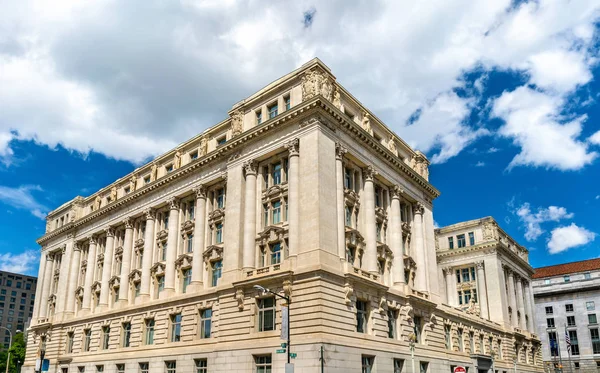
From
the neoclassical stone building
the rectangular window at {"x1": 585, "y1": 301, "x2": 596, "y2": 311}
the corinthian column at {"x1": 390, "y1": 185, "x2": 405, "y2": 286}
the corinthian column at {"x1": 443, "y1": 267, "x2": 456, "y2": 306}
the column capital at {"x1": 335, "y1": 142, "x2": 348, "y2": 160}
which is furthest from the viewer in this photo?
the rectangular window at {"x1": 585, "y1": 301, "x2": 596, "y2": 311}

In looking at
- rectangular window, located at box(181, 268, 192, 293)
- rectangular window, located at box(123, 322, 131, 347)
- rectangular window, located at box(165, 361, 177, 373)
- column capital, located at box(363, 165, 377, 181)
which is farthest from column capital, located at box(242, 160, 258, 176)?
rectangular window, located at box(123, 322, 131, 347)

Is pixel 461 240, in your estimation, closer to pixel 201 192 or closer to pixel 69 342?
pixel 201 192

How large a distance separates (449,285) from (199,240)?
48.6m

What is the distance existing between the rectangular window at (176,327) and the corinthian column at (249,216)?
11.7m

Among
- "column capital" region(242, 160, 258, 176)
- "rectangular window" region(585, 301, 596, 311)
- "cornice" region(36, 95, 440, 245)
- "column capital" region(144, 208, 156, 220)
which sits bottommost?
"rectangular window" region(585, 301, 596, 311)

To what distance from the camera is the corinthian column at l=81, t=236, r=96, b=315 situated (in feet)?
218

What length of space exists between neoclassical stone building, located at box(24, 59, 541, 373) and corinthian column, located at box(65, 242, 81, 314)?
275 mm

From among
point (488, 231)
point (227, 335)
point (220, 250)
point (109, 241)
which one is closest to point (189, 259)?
point (220, 250)

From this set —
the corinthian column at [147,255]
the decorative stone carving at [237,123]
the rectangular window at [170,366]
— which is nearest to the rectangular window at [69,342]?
the corinthian column at [147,255]

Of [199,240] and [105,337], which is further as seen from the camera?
[105,337]

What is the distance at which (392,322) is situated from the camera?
48.3 meters

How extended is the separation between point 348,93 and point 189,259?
2372cm

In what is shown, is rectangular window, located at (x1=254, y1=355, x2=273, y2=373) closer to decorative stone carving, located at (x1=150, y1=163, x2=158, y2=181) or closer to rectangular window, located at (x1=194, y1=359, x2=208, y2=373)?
rectangular window, located at (x1=194, y1=359, x2=208, y2=373)

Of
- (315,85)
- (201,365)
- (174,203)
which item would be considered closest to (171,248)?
(174,203)
